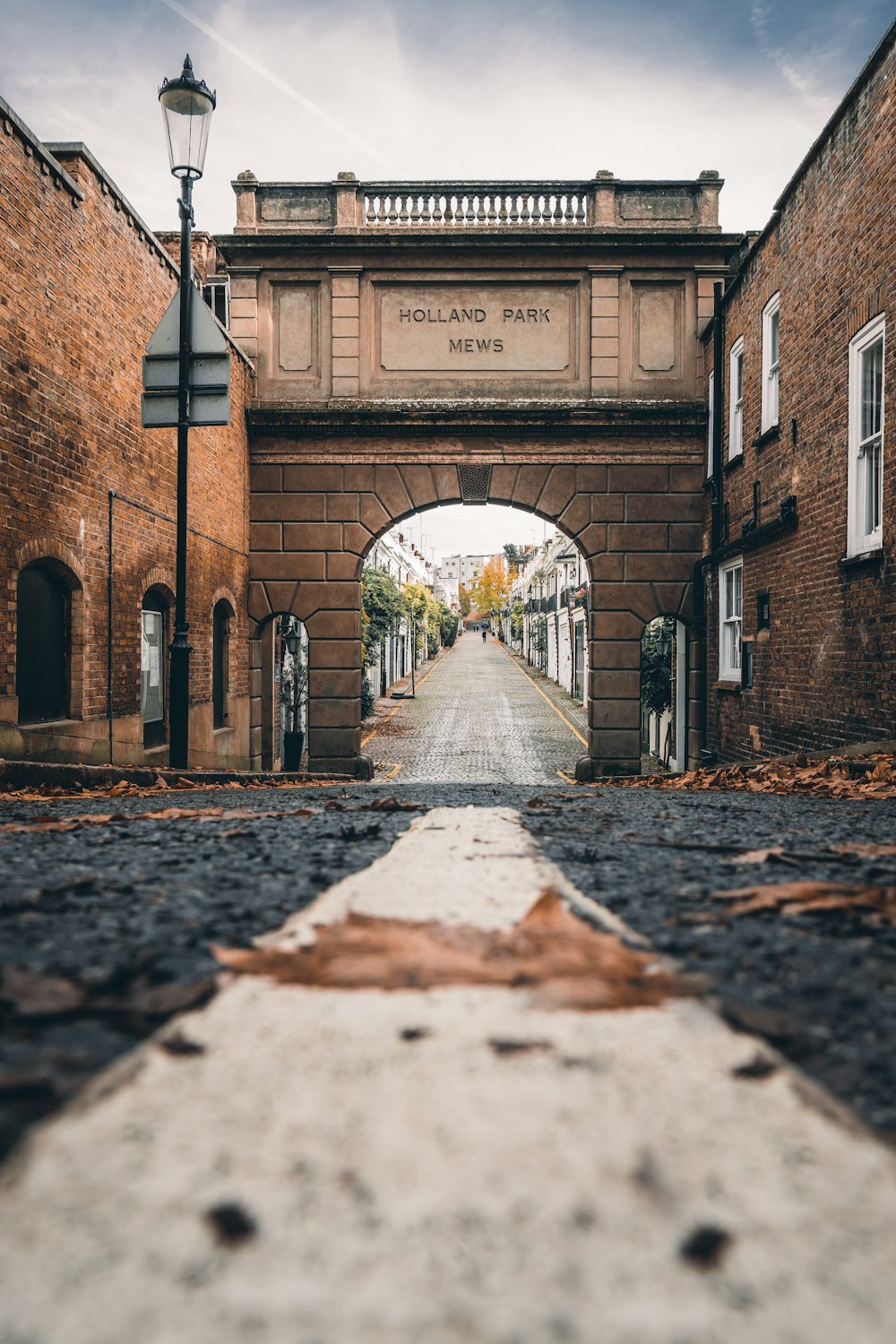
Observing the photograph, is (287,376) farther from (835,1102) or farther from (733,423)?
(835,1102)

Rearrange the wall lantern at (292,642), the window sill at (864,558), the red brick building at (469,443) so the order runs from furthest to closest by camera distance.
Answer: the wall lantern at (292,642) < the red brick building at (469,443) < the window sill at (864,558)

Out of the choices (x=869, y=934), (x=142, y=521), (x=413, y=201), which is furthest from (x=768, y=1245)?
(x=413, y=201)

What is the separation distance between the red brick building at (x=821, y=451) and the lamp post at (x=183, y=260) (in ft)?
21.8


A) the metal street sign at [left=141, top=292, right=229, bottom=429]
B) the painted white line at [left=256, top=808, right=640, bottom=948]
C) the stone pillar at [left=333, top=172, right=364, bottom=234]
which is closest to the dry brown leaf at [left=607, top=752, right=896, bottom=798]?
the painted white line at [left=256, top=808, right=640, bottom=948]

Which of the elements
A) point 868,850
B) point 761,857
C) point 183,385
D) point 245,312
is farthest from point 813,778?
point 245,312

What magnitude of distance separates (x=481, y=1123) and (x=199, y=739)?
1293cm

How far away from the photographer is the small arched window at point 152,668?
1139 cm

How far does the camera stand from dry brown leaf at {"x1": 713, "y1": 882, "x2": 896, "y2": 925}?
107 inches

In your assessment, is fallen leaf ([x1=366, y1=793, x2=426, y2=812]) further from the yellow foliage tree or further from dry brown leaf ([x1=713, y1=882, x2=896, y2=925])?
the yellow foliage tree

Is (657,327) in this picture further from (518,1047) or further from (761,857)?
(518,1047)

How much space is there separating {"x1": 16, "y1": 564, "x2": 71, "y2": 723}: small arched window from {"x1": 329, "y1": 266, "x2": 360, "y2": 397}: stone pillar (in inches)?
334

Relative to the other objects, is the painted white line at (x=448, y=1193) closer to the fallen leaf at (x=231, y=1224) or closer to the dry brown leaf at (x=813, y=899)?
the fallen leaf at (x=231, y=1224)

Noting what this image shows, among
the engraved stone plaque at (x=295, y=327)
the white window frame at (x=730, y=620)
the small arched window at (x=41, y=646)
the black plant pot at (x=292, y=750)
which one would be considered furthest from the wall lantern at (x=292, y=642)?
the small arched window at (x=41, y=646)

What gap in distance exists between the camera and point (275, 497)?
16.2m
